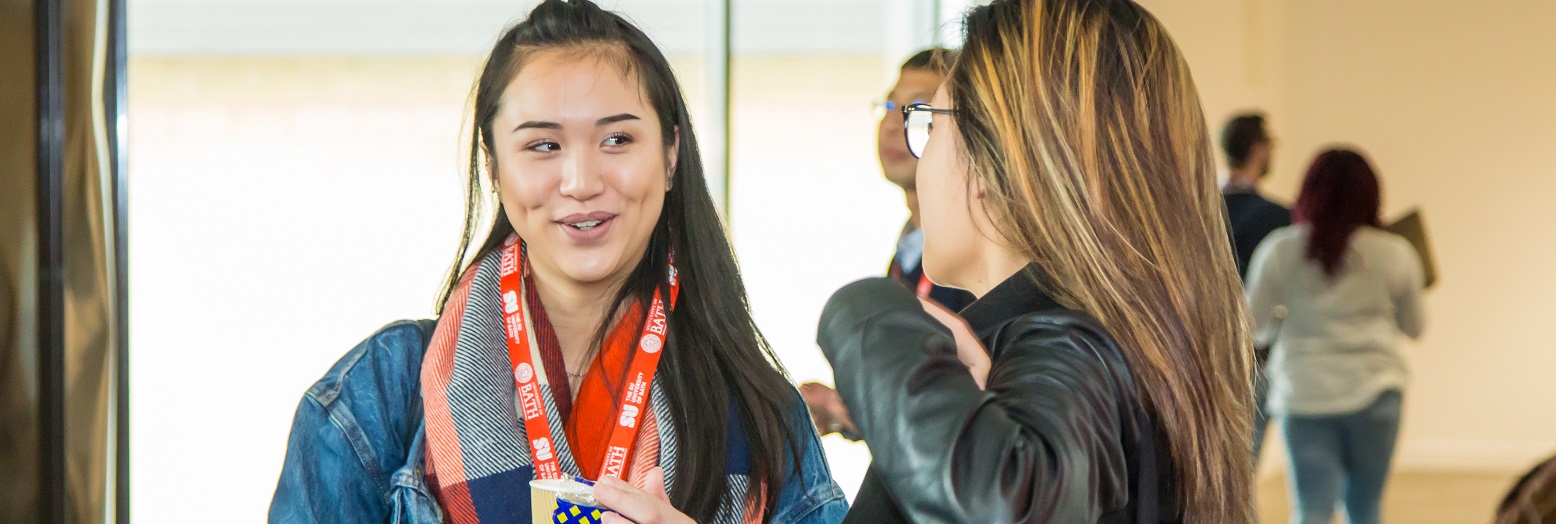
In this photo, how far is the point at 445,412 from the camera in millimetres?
1291

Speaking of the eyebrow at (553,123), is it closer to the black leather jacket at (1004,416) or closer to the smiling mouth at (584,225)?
the smiling mouth at (584,225)

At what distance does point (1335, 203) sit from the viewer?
11.4ft

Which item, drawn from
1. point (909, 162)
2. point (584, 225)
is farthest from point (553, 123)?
point (909, 162)

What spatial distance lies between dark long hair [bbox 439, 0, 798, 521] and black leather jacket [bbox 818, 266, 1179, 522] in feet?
1.37

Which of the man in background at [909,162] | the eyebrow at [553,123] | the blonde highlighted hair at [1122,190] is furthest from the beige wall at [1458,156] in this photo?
the blonde highlighted hair at [1122,190]

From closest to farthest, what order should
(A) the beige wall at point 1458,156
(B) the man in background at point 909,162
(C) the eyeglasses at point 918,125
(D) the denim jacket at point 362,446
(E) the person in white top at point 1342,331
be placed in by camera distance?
(C) the eyeglasses at point 918,125
(D) the denim jacket at point 362,446
(B) the man in background at point 909,162
(E) the person in white top at point 1342,331
(A) the beige wall at point 1458,156

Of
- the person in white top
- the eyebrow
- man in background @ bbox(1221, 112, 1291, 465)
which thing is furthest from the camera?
man in background @ bbox(1221, 112, 1291, 465)

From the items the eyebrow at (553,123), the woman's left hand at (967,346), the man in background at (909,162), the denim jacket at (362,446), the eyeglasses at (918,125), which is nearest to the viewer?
the woman's left hand at (967,346)

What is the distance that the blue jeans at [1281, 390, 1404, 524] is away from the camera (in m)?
3.45

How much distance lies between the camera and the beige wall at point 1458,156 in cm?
657

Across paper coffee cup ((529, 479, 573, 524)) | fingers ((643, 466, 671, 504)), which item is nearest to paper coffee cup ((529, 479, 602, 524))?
paper coffee cup ((529, 479, 573, 524))

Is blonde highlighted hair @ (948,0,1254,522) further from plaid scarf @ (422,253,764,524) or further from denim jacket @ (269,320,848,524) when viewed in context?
denim jacket @ (269,320,848,524)

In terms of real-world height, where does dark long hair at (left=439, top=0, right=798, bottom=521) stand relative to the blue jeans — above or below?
above

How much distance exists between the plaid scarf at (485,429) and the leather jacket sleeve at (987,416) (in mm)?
439
